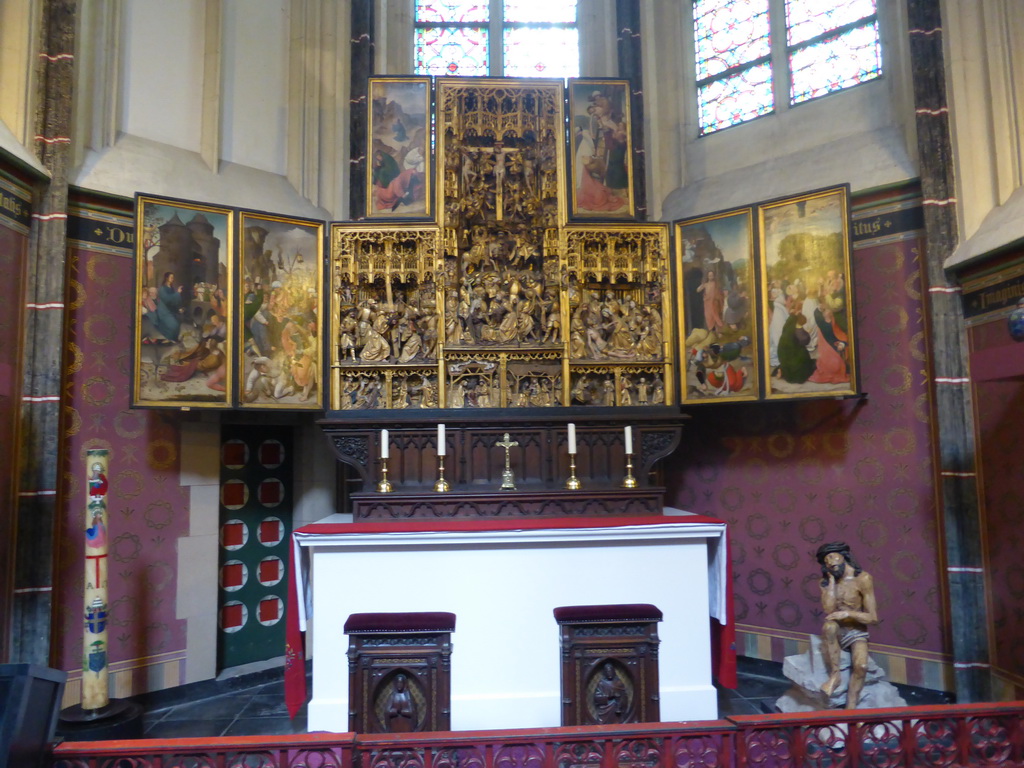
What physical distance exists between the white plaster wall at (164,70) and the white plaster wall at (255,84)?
0.34 metres

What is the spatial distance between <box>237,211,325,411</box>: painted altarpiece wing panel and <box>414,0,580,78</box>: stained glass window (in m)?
4.24

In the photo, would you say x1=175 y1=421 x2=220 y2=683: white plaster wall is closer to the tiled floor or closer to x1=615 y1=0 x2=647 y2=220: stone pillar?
the tiled floor

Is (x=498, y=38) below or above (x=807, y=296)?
above

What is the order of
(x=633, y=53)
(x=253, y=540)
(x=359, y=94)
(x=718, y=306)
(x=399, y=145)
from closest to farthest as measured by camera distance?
(x=718, y=306) → (x=399, y=145) → (x=253, y=540) → (x=359, y=94) → (x=633, y=53)

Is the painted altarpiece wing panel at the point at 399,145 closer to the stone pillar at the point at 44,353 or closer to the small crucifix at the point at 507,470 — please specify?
the small crucifix at the point at 507,470

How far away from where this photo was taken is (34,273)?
683 centimetres

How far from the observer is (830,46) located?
909 centimetres

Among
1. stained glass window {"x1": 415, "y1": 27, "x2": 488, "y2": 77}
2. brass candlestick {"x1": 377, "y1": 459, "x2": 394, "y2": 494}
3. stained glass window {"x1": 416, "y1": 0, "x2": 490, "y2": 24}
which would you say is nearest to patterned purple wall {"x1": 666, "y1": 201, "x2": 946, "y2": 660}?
brass candlestick {"x1": 377, "y1": 459, "x2": 394, "y2": 494}

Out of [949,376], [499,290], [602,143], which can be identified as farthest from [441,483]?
[949,376]

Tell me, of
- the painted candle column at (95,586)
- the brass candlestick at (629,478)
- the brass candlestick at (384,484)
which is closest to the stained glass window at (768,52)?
the brass candlestick at (629,478)

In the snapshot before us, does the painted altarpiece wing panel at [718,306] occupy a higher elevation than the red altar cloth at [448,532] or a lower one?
higher

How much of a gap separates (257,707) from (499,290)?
464 cm

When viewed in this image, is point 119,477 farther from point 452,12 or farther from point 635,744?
point 452,12

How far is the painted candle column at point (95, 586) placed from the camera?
626cm
